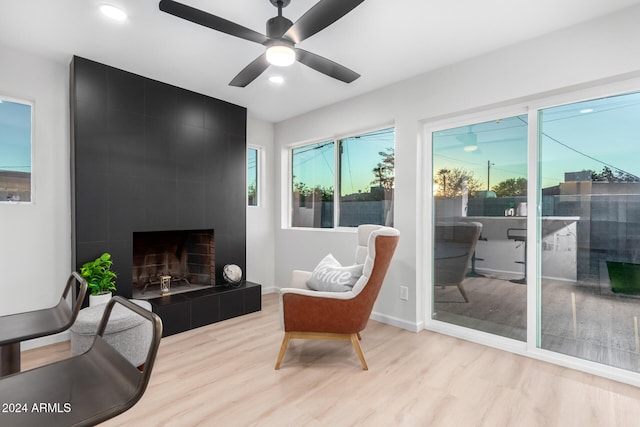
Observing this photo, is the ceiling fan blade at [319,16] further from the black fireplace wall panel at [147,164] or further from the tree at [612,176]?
the tree at [612,176]

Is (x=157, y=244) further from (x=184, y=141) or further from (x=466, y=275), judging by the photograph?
(x=466, y=275)

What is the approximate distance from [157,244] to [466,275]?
3403 mm

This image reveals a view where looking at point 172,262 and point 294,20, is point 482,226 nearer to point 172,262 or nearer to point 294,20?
point 294,20

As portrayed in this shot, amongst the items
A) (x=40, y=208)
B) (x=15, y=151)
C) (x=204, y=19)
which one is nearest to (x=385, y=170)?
(x=204, y=19)

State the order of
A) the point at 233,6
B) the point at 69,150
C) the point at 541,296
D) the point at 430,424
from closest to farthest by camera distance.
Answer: the point at 430,424, the point at 233,6, the point at 541,296, the point at 69,150

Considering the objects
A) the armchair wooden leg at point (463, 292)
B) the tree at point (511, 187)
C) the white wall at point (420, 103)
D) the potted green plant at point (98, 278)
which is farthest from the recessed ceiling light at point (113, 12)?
the armchair wooden leg at point (463, 292)

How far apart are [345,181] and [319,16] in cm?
246

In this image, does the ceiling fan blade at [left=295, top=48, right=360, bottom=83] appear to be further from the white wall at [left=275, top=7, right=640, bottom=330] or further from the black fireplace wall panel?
the black fireplace wall panel

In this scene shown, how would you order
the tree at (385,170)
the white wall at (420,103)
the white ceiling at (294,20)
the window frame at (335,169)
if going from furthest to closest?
the window frame at (335,169) < the tree at (385,170) < the white wall at (420,103) < the white ceiling at (294,20)

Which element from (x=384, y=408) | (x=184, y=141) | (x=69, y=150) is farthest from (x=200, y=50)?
(x=384, y=408)

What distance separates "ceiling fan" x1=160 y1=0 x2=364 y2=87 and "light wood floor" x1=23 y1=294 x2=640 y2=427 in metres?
2.16

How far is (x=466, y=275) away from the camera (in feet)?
10.0

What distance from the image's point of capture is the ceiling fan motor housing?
1.90 meters

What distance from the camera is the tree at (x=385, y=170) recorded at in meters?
3.58
